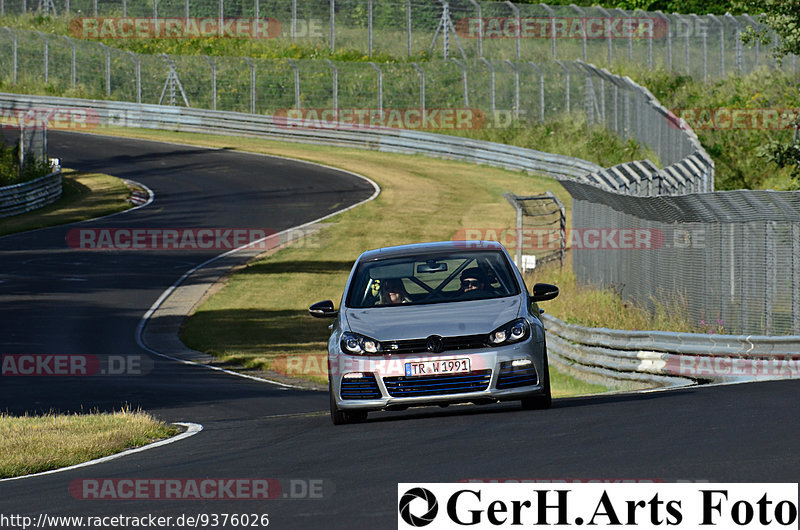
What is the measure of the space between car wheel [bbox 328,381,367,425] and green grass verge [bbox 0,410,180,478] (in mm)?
1873

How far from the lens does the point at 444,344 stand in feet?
36.1

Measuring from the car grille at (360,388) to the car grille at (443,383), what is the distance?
0.18 m

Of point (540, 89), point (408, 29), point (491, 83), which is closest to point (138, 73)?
point (408, 29)

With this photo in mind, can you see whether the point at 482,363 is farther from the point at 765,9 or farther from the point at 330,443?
the point at 765,9

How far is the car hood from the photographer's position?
11.0 meters

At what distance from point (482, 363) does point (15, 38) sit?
186 feet

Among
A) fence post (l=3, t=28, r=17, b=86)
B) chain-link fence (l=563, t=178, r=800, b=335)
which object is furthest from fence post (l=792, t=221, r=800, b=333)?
fence post (l=3, t=28, r=17, b=86)

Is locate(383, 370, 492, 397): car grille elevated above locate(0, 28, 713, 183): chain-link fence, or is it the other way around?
locate(0, 28, 713, 183): chain-link fence

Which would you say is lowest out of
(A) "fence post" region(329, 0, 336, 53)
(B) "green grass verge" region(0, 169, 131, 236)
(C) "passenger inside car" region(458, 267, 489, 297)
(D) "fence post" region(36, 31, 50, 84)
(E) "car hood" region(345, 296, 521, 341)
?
(B) "green grass verge" region(0, 169, 131, 236)

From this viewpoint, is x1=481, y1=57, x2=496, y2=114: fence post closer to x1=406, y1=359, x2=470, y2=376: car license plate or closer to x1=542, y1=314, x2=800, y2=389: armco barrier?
x1=542, y1=314, x2=800, y2=389: armco barrier

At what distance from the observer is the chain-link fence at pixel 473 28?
54.6 meters

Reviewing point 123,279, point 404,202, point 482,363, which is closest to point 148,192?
point 404,202

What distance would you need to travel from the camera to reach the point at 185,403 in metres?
17.3

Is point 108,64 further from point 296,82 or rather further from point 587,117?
point 587,117
